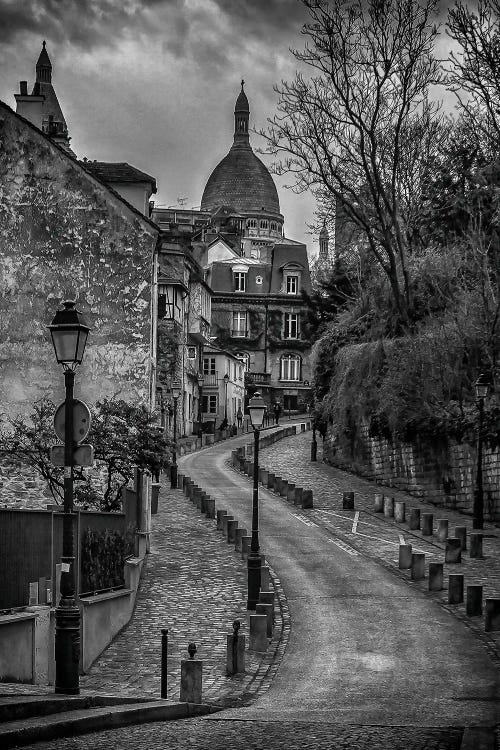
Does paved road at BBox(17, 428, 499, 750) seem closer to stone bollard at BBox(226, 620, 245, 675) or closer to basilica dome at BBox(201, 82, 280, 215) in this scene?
stone bollard at BBox(226, 620, 245, 675)

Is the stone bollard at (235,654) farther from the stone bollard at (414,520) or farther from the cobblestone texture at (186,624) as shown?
the stone bollard at (414,520)

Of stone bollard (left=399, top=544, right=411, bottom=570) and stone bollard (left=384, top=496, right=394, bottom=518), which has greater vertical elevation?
stone bollard (left=384, top=496, right=394, bottom=518)

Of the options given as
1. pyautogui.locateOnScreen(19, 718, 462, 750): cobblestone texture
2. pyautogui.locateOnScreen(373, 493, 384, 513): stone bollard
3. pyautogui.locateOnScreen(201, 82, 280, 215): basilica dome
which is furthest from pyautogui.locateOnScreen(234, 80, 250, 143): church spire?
pyautogui.locateOnScreen(19, 718, 462, 750): cobblestone texture

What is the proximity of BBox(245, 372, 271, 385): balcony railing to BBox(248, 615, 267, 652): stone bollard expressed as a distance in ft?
269

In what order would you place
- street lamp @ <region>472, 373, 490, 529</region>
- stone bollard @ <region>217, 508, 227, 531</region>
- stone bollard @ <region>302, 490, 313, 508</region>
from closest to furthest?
street lamp @ <region>472, 373, 490, 529</region> → stone bollard @ <region>217, 508, 227, 531</region> → stone bollard @ <region>302, 490, 313, 508</region>

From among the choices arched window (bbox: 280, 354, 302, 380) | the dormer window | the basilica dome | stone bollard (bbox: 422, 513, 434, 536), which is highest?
the basilica dome

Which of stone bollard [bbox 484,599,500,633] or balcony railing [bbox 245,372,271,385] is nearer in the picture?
stone bollard [bbox 484,599,500,633]

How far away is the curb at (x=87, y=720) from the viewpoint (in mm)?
11109

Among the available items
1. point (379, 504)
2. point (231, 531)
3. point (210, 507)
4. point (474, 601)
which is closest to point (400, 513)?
point (379, 504)

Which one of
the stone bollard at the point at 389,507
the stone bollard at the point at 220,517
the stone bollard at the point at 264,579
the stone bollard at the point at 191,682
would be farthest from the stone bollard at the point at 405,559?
the stone bollard at the point at 191,682

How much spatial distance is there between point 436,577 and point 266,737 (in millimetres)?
14512

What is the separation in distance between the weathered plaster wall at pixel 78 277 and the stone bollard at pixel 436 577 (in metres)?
10.6

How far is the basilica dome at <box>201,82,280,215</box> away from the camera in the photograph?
547ft

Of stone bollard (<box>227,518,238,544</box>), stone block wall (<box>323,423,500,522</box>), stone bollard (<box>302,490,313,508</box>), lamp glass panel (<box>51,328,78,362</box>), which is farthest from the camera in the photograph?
stone bollard (<box>302,490,313,508</box>)
